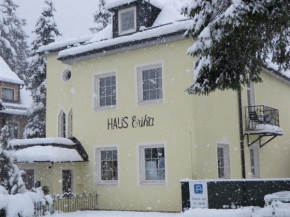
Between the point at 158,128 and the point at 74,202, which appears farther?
the point at 74,202

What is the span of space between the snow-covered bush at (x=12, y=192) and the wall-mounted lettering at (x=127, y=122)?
5.49 m

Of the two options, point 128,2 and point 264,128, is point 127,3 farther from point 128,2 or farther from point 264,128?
point 264,128

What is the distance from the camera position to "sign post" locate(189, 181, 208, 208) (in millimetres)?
13781

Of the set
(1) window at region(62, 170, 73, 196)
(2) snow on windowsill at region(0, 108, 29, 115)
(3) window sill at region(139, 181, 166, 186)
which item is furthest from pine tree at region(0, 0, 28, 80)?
(3) window sill at region(139, 181, 166, 186)

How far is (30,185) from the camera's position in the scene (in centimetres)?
1838

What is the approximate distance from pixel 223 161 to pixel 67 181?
6.31 meters

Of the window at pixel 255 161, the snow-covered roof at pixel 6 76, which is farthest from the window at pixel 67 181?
the snow-covered roof at pixel 6 76

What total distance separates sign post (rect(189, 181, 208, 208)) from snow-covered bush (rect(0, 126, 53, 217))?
440 cm

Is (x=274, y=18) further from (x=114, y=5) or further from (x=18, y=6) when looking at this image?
(x=18, y=6)

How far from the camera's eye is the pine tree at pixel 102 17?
1470 inches

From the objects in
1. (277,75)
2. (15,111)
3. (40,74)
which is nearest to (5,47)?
(15,111)

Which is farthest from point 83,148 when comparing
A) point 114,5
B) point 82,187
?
point 114,5

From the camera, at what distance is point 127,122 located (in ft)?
57.3

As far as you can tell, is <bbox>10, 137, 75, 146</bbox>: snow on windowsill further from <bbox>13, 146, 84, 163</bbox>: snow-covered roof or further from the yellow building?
the yellow building
